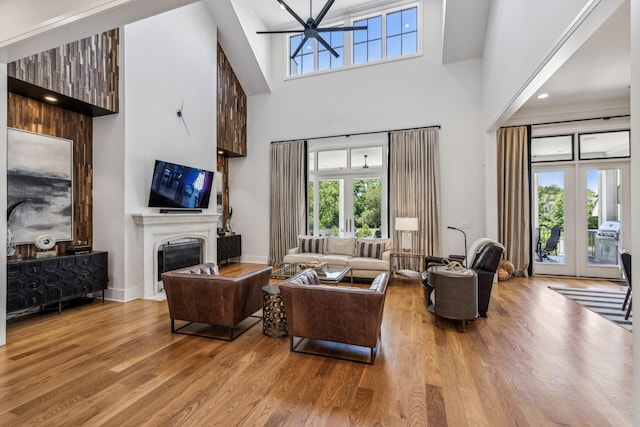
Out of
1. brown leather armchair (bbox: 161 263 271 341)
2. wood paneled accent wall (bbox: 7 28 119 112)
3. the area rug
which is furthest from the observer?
the area rug

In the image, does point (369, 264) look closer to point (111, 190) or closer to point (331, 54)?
point (111, 190)

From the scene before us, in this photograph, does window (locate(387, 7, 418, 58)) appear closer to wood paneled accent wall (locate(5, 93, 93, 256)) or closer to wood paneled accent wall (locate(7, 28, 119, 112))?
wood paneled accent wall (locate(7, 28, 119, 112))

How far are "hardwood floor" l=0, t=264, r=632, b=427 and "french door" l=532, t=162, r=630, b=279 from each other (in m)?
2.84

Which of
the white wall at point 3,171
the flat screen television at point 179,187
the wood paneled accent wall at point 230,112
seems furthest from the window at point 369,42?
the white wall at point 3,171

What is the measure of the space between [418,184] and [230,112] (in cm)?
473

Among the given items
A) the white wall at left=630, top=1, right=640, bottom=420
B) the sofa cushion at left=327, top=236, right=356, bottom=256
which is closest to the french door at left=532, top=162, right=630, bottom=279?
the sofa cushion at left=327, top=236, right=356, bottom=256

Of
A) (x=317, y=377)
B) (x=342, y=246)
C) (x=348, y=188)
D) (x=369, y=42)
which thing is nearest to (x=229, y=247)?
(x=342, y=246)

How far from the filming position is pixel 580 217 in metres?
5.79

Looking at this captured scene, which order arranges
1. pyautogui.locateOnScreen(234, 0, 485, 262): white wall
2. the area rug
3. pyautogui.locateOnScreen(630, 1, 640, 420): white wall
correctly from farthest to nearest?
pyautogui.locateOnScreen(234, 0, 485, 262): white wall
the area rug
pyautogui.locateOnScreen(630, 1, 640, 420): white wall

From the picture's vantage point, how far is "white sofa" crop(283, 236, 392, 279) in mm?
5570

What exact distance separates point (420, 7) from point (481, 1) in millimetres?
1805

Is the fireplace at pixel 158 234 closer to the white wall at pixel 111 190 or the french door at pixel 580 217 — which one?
the white wall at pixel 111 190

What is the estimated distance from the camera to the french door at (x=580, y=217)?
5.57 m

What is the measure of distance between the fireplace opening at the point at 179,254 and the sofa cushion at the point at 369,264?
3027 millimetres
